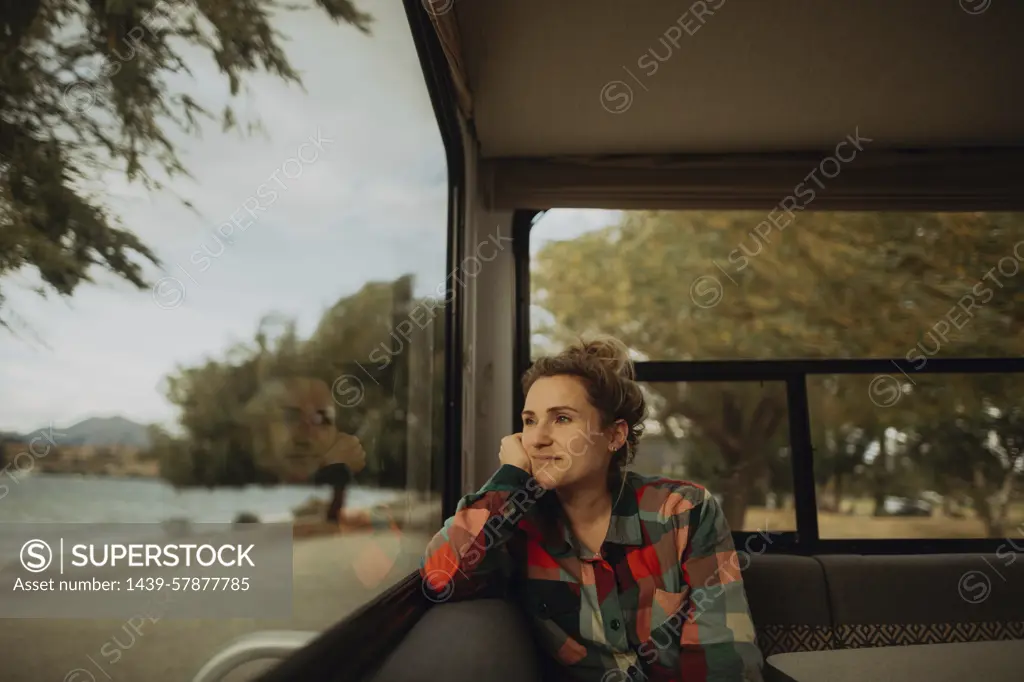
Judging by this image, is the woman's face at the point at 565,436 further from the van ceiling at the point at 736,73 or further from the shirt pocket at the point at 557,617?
the van ceiling at the point at 736,73

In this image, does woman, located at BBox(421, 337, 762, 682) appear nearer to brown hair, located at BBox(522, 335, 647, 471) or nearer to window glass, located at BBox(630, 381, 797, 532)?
brown hair, located at BBox(522, 335, 647, 471)

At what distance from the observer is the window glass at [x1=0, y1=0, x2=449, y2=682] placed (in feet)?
1.71

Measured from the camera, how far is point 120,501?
61cm

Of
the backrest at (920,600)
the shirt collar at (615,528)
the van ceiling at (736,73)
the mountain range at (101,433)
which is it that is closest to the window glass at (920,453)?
the backrest at (920,600)

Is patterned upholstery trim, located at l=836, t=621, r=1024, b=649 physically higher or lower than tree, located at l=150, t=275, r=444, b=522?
lower

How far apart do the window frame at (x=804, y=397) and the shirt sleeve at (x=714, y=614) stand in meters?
1.57

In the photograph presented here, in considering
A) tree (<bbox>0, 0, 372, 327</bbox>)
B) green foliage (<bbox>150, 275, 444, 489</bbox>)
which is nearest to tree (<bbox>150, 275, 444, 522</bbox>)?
green foliage (<bbox>150, 275, 444, 489</bbox>)

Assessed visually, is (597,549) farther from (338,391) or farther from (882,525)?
(882,525)

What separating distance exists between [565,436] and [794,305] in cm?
201

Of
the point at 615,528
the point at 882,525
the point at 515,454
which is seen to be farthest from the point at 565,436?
the point at 882,525

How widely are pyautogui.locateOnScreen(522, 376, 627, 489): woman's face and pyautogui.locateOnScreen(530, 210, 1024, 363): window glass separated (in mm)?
1497

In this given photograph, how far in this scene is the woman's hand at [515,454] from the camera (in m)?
1.54

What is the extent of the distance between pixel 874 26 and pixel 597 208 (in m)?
1.24

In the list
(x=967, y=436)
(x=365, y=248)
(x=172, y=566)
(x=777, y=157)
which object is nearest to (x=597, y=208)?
(x=777, y=157)
